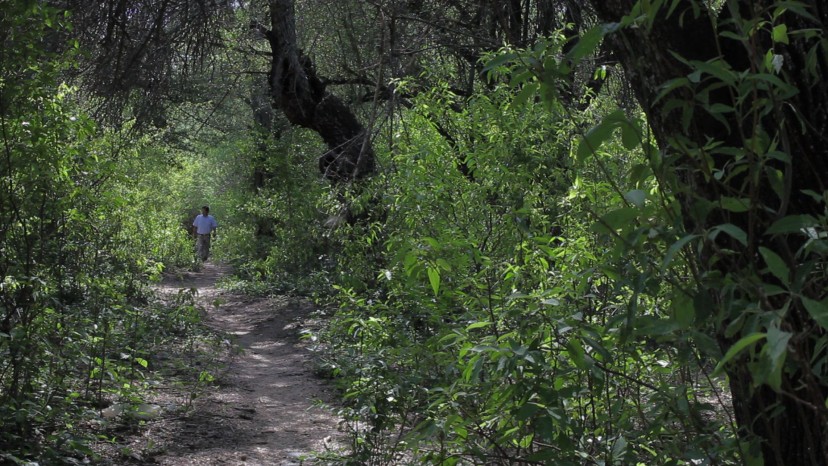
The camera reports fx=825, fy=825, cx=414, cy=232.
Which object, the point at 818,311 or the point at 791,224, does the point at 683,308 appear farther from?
the point at 818,311

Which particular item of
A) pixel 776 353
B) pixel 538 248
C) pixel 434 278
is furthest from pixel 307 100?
pixel 776 353

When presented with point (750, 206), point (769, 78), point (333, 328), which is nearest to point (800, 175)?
point (750, 206)

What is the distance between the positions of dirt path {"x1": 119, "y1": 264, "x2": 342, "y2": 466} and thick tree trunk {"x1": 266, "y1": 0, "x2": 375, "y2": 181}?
9.63 feet

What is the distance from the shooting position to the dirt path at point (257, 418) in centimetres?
567

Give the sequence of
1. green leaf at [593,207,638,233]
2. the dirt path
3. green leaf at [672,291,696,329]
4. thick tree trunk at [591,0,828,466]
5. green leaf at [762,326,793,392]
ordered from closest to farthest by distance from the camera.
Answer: green leaf at [762,326,793,392], green leaf at [593,207,638,233], green leaf at [672,291,696,329], thick tree trunk at [591,0,828,466], the dirt path

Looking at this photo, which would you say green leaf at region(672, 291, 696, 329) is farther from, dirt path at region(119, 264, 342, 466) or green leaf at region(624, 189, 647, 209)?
dirt path at region(119, 264, 342, 466)

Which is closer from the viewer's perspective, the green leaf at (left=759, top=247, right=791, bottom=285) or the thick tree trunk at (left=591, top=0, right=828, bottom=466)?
the green leaf at (left=759, top=247, right=791, bottom=285)

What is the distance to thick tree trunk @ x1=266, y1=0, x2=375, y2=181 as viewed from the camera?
1177cm

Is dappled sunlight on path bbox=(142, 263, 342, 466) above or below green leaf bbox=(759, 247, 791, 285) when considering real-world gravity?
below

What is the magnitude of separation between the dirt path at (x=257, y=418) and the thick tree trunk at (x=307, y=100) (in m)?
2.93

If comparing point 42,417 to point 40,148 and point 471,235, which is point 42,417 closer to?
point 40,148

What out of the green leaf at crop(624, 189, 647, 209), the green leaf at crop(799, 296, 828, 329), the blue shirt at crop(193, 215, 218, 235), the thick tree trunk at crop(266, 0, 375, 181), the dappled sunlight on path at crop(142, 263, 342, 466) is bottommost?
the dappled sunlight on path at crop(142, 263, 342, 466)

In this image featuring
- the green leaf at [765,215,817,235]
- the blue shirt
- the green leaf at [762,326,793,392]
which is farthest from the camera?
the blue shirt

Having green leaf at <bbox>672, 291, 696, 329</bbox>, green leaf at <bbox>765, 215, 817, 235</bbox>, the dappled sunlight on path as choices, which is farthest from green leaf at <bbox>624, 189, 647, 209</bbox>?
the dappled sunlight on path
